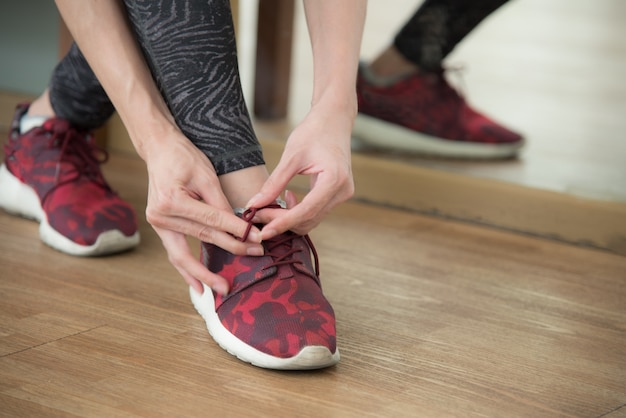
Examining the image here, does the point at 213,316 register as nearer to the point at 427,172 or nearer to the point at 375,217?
the point at 375,217

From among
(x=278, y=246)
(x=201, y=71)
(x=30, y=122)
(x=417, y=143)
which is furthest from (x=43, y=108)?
(x=417, y=143)

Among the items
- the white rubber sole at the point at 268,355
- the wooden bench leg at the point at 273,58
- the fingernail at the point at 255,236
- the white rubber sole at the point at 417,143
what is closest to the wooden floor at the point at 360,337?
the white rubber sole at the point at 268,355

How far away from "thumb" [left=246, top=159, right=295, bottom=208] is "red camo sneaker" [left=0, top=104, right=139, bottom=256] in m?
0.34

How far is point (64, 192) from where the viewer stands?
1207 millimetres

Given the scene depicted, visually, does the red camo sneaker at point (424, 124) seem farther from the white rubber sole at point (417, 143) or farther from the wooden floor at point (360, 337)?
the wooden floor at point (360, 337)

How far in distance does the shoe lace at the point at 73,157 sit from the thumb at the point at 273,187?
17.0 inches

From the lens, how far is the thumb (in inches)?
34.5

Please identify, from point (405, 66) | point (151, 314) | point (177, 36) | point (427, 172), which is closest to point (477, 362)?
point (151, 314)

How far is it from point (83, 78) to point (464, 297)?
0.58m

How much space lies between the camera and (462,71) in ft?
5.37

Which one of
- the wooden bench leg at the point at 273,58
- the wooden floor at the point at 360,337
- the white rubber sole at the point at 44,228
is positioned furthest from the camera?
the wooden bench leg at the point at 273,58

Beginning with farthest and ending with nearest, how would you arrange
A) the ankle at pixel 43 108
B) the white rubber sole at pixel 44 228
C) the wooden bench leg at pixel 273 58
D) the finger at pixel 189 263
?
the wooden bench leg at pixel 273 58
the ankle at pixel 43 108
the white rubber sole at pixel 44 228
the finger at pixel 189 263

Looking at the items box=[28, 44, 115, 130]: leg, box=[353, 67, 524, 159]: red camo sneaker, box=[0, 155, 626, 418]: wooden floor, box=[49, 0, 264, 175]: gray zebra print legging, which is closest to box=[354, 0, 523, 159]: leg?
box=[353, 67, 524, 159]: red camo sneaker

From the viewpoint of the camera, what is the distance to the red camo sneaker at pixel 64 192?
1.16 m
